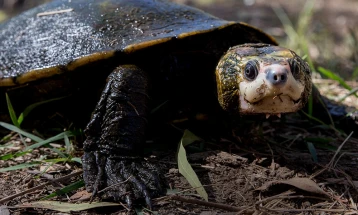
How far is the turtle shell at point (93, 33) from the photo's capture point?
2.40 m

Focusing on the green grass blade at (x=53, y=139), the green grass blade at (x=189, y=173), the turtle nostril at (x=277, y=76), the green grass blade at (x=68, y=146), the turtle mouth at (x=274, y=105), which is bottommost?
the green grass blade at (x=189, y=173)

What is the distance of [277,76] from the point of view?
1.83 m

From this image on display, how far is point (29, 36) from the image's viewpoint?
2.79 metres

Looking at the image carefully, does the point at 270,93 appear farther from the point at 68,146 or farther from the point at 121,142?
the point at 68,146

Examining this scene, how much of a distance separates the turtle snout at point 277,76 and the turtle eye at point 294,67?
76 millimetres

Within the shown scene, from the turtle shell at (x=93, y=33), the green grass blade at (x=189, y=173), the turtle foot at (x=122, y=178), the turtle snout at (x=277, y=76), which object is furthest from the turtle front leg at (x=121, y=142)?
the turtle snout at (x=277, y=76)

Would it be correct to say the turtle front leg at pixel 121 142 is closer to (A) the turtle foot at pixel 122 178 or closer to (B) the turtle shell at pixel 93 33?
(A) the turtle foot at pixel 122 178

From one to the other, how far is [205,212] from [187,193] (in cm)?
15

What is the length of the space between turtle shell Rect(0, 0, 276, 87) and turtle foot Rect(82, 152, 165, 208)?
2.00 ft

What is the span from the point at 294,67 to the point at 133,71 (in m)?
0.80

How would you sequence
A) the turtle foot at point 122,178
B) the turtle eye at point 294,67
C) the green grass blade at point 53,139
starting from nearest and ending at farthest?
1. the turtle foot at point 122,178
2. the turtle eye at point 294,67
3. the green grass blade at point 53,139

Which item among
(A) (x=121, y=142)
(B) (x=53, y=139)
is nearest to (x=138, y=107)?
(A) (x=121, y=142)

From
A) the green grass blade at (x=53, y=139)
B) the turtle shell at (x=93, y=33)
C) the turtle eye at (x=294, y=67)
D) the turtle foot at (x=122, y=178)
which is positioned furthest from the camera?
the turtle shell at (x=93, y=33)

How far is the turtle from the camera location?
194cm
